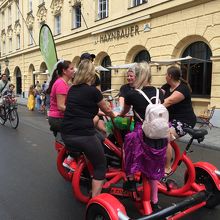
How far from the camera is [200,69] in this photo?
42.6 feet

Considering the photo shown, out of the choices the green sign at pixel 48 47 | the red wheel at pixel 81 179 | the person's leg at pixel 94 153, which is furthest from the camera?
the green sign at pixel 48 47

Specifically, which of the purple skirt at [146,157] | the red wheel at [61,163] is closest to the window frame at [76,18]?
the red wheel at [61,163]

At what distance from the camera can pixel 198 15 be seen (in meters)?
12.4

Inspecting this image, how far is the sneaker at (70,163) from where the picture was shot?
3951mm

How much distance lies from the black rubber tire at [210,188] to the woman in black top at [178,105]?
0.41 meters

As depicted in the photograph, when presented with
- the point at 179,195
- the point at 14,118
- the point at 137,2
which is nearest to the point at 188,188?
the point at 179,195

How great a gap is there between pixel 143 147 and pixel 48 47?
11.9 ft

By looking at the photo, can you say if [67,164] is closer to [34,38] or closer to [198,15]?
[198,15]

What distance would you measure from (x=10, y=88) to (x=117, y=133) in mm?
8364

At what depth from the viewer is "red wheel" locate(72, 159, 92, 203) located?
3578 mm

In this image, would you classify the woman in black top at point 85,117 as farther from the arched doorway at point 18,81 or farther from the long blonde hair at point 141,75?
the arched doorway at point 18,81

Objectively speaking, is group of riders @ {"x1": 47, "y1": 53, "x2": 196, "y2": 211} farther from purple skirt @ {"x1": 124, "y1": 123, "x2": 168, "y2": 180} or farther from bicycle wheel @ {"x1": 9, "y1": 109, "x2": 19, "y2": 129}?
bicycle wheel @ {"x1": 9, "y1": 109, "x2": 19, "y2": 129}

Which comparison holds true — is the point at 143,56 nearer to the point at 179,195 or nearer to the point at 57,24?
the point at 57,24

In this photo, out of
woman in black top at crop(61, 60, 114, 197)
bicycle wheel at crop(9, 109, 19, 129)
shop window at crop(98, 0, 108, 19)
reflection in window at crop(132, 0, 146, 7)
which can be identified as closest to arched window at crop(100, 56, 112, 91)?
shop window at crop(98, 0, 108, 19)
